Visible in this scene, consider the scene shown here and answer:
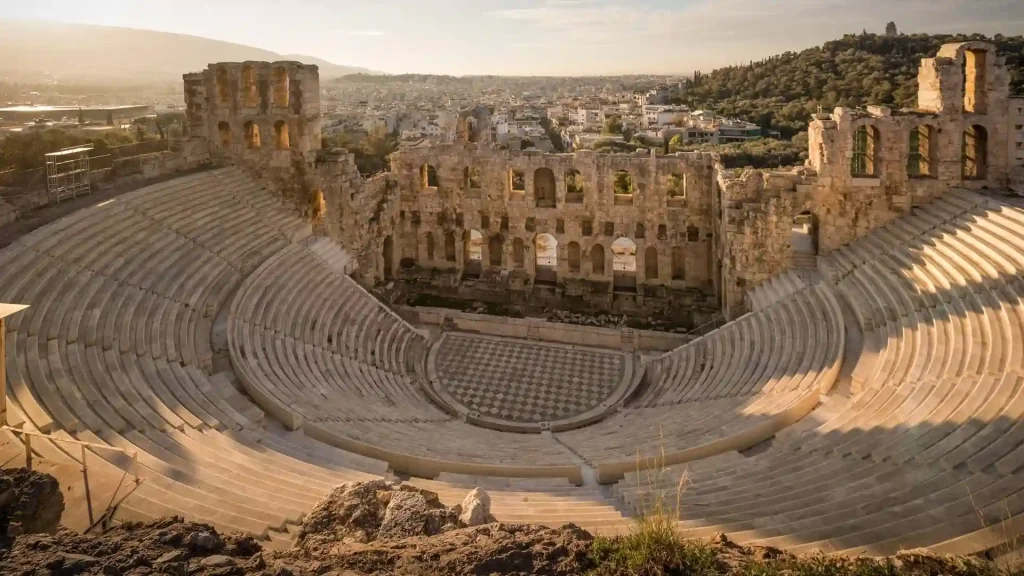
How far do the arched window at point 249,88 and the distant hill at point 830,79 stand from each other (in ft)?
113

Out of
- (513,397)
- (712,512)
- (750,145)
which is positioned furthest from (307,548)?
(750,145)

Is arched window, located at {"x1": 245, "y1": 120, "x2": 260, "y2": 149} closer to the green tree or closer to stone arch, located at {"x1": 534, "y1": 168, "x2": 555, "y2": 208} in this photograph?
stone arch, located at {"x1": 534, "y1": 168, "x2": 555, "y2": 208}

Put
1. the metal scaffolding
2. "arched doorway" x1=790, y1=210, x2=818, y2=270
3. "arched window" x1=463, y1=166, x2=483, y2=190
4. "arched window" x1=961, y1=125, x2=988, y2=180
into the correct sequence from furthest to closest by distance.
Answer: "arched window" x1=463, y1=166, x2=483, y2=190
"arched doorway" x1=790, y1=210, x2=818, y2=270
"arched window" x1=961, y1=125, x2=988, y2=180
the metal scaffolding

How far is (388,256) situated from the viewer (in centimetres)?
2775

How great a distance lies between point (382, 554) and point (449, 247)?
22.0 metres

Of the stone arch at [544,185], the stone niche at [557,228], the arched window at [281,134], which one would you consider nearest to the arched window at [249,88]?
the arched window at [281,134]

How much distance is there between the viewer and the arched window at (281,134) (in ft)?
83.3

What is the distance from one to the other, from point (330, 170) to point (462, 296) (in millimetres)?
6810

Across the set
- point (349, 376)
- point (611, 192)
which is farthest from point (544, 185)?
point (349, 376)

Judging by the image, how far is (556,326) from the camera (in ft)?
74.2

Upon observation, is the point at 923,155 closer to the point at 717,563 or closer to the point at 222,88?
the point at 717,563

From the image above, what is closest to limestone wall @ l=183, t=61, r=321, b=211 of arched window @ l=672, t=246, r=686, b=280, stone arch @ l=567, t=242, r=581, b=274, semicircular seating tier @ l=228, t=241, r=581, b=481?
semicircular seating tier @ l=228, t=241, r=581, b=481

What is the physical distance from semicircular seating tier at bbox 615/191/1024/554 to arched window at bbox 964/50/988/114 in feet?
13.5

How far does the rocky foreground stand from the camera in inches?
219
